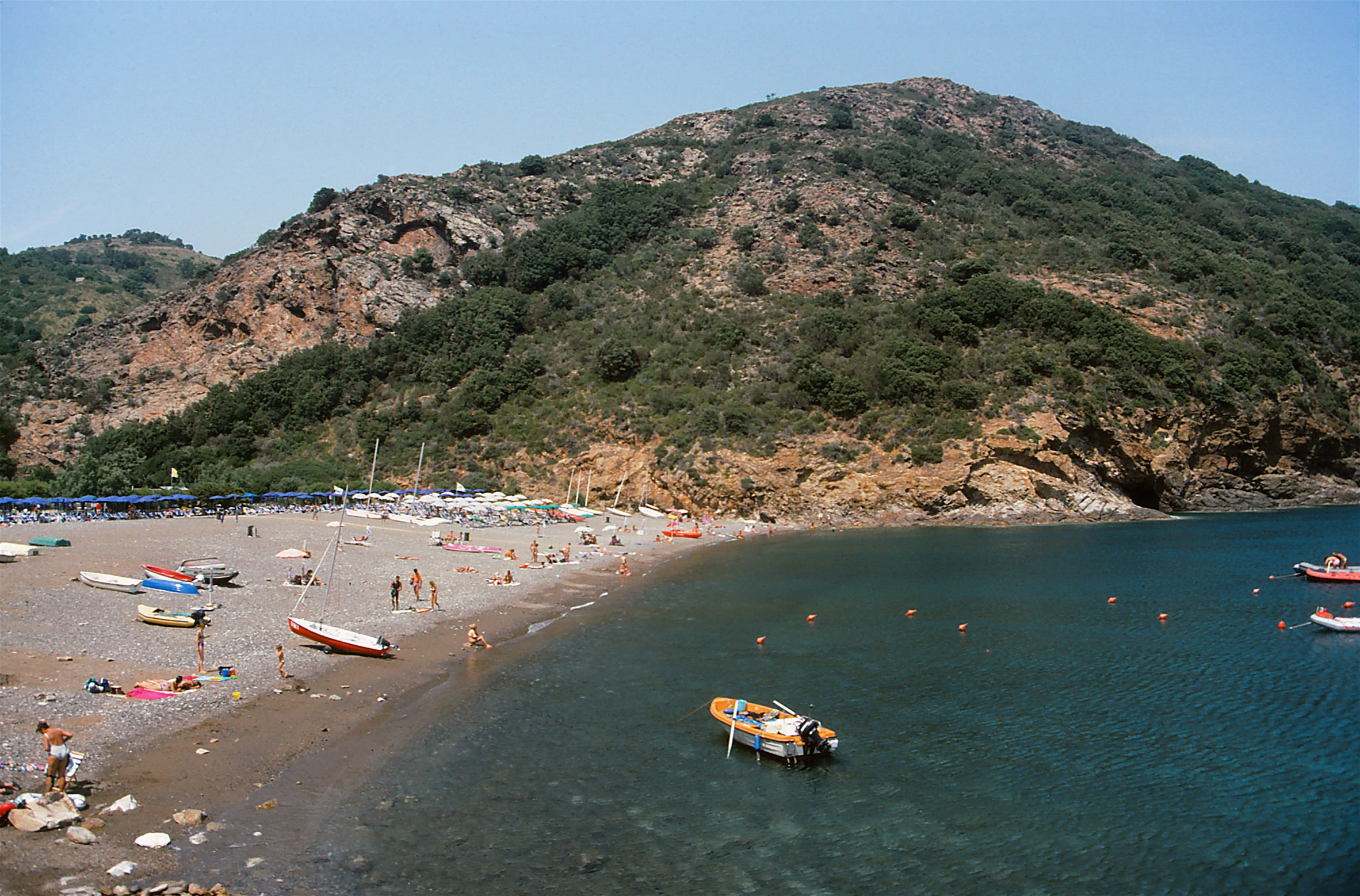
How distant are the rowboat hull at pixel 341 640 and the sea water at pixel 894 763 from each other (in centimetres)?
351

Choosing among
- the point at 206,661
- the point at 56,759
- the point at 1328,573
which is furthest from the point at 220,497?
the point at 1328,573

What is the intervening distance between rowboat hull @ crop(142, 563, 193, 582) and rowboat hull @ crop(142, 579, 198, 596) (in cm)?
12

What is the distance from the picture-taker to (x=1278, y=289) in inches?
3147

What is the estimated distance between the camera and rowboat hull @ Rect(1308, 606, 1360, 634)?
29250mm

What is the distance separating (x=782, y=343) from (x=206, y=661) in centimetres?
6039

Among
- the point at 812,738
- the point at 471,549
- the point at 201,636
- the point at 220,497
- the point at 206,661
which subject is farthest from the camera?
the point at 220,497

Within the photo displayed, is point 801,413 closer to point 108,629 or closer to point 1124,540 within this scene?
point 1124,540

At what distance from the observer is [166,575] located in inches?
1181

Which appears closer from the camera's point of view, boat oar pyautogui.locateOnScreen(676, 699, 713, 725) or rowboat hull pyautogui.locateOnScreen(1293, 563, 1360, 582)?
boat oar pyautogui.locateOnScreen(676, 699, 713, 725)

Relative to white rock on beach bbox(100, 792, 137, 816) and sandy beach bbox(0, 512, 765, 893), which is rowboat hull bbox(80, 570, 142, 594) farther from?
white rock on beach bbox(100, 792, 137, 816)

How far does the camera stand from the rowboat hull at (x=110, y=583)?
28.1 meters

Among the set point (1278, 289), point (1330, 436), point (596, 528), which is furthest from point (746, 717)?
point (1278, 289)

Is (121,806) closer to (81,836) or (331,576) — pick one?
(81,836)

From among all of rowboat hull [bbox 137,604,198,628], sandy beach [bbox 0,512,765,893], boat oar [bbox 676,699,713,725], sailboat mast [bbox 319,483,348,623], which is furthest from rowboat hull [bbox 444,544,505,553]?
boat oar [bbox 676,699,713,725]
